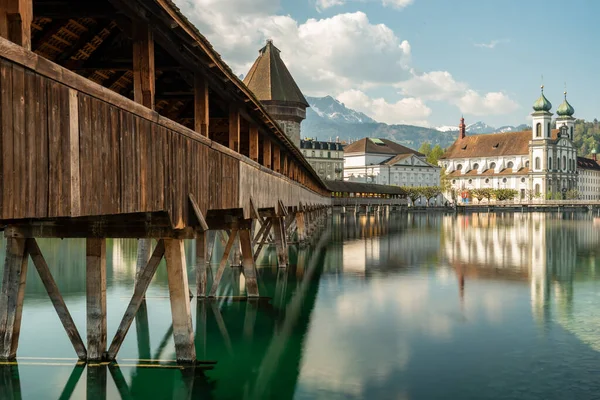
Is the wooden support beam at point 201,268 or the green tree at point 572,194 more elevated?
the green tree at point 572,194

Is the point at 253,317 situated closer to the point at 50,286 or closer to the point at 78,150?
the point at 50,286

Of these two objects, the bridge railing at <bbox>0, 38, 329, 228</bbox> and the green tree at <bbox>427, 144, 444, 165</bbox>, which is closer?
the bridge railing at <bbox>0, 38, 329, 228</bbox>

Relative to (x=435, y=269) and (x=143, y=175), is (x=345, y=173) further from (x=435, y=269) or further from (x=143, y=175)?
(x=143, y=175)

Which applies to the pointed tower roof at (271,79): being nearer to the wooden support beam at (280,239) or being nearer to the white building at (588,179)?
the wooden support beam at (280,239)

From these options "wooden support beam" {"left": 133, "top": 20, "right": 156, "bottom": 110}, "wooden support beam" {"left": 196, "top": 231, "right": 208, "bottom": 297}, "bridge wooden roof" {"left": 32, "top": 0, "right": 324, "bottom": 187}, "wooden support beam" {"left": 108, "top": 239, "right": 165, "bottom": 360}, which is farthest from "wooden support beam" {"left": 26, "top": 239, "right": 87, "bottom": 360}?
"wooden support beam" {"left": 196, "top": 231, "right": 208, "bottom": 297}

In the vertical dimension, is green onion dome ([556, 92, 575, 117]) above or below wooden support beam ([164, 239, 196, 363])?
above

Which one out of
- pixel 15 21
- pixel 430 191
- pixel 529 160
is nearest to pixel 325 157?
pixel 430 191

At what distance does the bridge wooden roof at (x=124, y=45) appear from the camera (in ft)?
27.1

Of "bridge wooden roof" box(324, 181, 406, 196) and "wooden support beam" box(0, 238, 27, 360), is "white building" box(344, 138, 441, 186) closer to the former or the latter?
"bridge wooden roof" box(324, 181, 406, 196)

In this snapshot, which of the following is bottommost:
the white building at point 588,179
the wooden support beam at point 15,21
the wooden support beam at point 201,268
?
the wooden support beam at point 201,268

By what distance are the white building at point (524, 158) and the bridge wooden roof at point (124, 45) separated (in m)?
139

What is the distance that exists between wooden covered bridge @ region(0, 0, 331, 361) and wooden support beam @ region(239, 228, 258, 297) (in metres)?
2.35

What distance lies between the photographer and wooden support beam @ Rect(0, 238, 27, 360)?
11.3 m

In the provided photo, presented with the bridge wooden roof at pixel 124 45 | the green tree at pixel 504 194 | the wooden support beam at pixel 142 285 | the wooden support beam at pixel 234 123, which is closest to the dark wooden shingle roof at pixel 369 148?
the green tree at pixel 504 194
